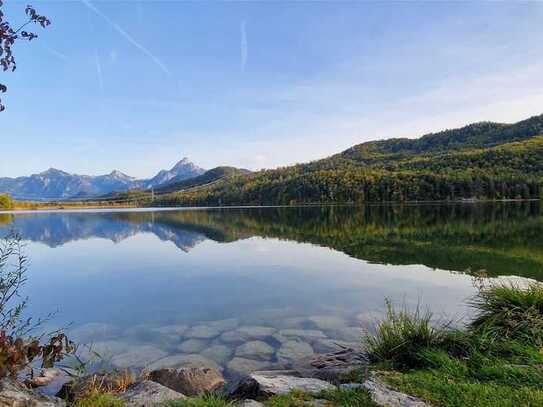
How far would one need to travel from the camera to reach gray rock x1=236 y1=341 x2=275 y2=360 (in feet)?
31.7

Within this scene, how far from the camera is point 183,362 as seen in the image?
9.54 meters

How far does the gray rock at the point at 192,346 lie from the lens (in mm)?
10321

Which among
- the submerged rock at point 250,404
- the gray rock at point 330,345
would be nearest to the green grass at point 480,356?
the gray rock at point 330,345

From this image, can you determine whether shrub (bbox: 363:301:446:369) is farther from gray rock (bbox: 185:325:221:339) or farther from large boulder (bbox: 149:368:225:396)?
gray rock (bbox: 185:325:221:339)

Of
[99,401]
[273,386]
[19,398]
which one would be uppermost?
[19,398]

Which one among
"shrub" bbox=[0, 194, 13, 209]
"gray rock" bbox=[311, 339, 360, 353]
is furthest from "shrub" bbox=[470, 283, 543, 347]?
"shrub" bbox=[0, 194, 13, 209]

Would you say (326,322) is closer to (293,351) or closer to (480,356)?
(293,351)

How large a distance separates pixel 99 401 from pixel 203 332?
642 centimetres

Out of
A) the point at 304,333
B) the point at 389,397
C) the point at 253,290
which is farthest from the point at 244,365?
the point at 253,290

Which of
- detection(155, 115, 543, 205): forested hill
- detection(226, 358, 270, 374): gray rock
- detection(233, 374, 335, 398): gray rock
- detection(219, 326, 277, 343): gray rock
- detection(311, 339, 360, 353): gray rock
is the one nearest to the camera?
detection(233, 374, 335, 398): gray rock

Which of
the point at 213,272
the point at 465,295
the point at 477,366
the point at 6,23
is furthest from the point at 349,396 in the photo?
the point at 213,272

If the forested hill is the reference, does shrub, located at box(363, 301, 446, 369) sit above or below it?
below

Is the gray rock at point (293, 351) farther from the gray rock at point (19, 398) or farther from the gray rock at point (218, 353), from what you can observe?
the gray rock at point (19, 398)

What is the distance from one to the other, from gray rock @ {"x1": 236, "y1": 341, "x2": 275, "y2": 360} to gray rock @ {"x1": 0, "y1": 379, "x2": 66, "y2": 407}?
16.3 ft
